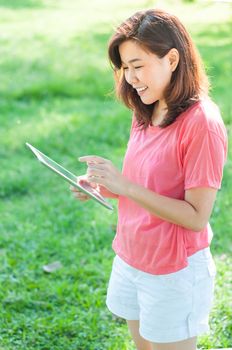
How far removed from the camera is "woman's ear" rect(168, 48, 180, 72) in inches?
83.2

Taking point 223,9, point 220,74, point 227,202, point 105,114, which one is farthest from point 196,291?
point 223,9

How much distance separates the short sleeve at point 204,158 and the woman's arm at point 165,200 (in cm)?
3

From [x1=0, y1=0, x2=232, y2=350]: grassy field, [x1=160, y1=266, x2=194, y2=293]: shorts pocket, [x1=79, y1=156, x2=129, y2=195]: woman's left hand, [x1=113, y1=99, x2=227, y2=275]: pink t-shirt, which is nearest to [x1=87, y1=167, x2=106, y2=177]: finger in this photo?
[x1=79, y1=156, x2=129, y2=195]: woman's left hand

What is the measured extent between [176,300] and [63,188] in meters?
2.57

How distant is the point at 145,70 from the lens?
6.97ft

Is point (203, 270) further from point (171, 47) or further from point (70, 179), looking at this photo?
point (171, 47)

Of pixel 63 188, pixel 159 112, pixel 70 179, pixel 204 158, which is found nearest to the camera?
pixel 204 158

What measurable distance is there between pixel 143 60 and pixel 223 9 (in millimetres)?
8281

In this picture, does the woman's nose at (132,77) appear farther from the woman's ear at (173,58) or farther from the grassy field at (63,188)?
the grassy field at (63,188)

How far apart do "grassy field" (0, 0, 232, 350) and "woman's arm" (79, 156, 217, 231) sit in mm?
584

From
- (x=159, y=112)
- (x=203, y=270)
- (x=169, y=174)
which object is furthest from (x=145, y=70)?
(x=203, y=270)

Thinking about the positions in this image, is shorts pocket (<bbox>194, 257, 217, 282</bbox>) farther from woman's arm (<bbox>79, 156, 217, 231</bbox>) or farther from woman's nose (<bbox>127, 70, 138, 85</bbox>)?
woman's nose (<bbox>127, 70, 138, 85</bbox>)

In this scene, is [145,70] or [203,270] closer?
[145,70]

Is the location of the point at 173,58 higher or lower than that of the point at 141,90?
higher
